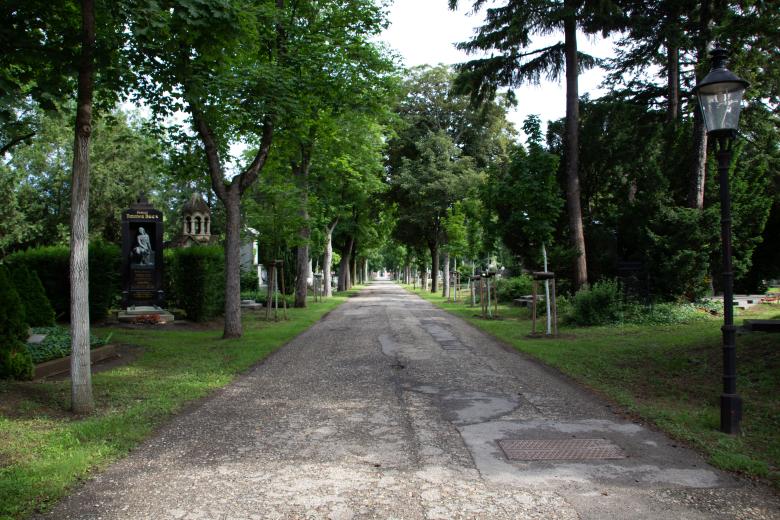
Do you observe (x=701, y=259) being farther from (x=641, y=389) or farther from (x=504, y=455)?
(x=504, y=455)

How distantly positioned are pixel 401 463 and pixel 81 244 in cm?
465

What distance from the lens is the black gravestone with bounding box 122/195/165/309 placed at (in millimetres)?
18406

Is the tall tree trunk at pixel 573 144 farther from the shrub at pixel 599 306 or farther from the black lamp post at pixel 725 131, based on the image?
the black lamp post at pixel 725 131

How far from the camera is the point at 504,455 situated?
5.27 m

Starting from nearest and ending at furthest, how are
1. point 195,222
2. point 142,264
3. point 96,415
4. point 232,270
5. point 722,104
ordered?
point 722,104, point 96,415, point 232,270, point 142,264, point 195,222

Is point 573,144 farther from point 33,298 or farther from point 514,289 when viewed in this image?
point 33,298

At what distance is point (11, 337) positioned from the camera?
7.94m

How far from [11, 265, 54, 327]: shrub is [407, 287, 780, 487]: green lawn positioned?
33.8 feet

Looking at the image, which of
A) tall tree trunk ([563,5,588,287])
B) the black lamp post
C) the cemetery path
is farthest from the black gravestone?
the black lamp post

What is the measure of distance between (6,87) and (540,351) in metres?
10.3

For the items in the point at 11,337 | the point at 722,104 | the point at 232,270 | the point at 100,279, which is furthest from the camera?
the point at 100,279

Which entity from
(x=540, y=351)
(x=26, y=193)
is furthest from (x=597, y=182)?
(x=26, y=193)

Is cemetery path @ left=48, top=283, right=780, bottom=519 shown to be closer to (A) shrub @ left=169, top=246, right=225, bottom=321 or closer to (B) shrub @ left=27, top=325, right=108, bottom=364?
(B) shrub @ left=27, top=325, right=108, bottom=364

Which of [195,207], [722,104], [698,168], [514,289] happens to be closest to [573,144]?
[698,168]
